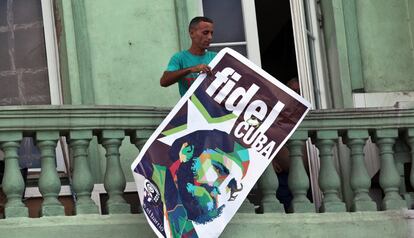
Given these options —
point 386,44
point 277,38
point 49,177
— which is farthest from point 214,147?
point 277,38

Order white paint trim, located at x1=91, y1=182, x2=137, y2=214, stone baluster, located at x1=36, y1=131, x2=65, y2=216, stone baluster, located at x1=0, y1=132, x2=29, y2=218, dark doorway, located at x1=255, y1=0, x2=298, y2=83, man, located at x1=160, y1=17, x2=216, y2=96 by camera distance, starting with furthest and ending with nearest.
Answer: dark doorway, located at x1=255, y1=0, x2=298, y2=83 → white paint trim, located at x1=91, y1=182, x2=137, y2=214 → man, located at x1=160, y1=17, x2=216, y2=96 → stone baluster, located at x1=36, y1=131, x2=65, y2=216 → stone baluster, located at x1=0, y1=132, x2=29, y2=218

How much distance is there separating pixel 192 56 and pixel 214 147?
908 mm

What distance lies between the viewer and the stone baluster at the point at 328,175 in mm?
13750

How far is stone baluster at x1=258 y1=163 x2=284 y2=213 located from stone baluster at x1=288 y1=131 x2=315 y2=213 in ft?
0.46

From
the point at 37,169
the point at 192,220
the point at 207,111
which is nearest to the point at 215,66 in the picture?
the point at 207,111

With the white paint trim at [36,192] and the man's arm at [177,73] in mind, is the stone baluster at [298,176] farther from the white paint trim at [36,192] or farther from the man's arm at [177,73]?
the white paint trim at [36,192]

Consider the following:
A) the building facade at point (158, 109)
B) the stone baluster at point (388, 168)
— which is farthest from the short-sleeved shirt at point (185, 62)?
the stone baluster at point (388, 168)

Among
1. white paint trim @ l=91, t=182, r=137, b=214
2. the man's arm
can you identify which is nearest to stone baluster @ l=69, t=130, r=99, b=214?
white paint trim @ l=91, t=182, r=137, b=214

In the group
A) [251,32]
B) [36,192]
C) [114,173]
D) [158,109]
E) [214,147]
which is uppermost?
[251,32]

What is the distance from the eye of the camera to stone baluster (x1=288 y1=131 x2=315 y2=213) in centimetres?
1367

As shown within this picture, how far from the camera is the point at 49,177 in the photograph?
13102 millimetres

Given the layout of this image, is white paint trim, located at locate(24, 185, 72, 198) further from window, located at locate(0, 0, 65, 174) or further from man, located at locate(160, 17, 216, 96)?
man, located at locate(160, 17, 216, 96)

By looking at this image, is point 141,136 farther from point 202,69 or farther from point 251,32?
point 251,32

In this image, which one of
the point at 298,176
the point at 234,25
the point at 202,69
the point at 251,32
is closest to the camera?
the point at 202,69
